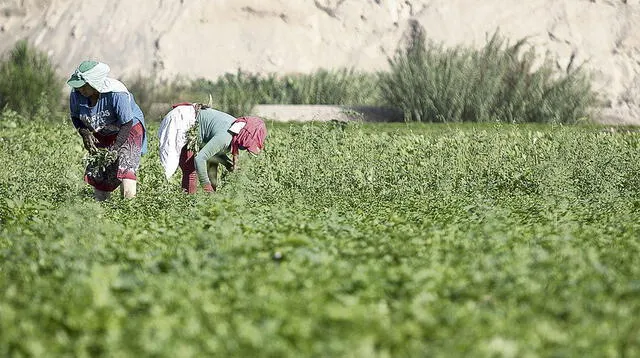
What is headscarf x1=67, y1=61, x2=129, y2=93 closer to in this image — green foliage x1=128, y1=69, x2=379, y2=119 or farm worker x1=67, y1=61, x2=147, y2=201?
farm worker x1=67, y1=61, x2=147, y2=201

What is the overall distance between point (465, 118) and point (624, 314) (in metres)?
16.9

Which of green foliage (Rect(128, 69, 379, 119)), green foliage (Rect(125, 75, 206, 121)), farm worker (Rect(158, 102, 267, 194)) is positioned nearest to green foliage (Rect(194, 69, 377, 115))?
green foliage (Rect(128, 69, 379, 119))

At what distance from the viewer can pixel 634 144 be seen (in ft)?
53.8

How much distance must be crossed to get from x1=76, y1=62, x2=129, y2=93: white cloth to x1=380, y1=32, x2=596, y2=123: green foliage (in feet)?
39.1

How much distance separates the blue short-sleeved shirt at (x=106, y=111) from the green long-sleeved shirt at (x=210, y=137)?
0.62 m

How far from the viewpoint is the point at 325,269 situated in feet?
19.1

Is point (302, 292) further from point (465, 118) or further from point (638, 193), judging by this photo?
point (465, 118)

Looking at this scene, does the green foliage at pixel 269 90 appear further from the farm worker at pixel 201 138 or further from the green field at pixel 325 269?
the farm worker at pixel 201 138

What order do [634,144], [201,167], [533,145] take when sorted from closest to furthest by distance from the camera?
[201,167], [533,145], [634,144]

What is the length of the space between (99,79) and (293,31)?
24267mm

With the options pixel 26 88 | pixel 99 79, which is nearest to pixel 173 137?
pixel 99 79

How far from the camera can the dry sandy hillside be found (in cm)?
3244

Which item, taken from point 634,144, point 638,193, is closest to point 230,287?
point 638,193

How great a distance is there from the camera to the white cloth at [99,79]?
980 cm
